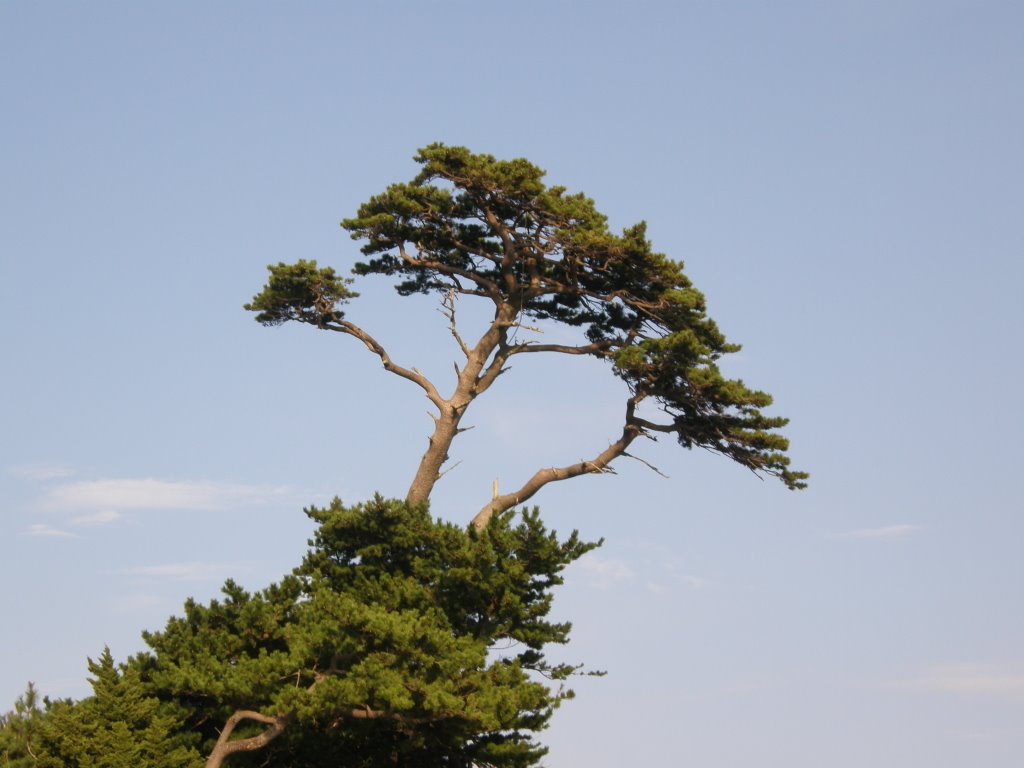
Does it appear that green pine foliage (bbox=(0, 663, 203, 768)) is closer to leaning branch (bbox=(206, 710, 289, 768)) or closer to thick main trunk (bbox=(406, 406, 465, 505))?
leaning branch (bbox=(206, 710, 289, 768))

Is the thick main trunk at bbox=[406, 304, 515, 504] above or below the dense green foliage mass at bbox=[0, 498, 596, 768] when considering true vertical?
above

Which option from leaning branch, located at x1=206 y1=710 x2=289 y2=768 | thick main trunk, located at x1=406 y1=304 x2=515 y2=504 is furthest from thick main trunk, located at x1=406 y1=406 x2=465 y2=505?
leaning branch, located at x1=206 y1=710 x2=289 y2=768

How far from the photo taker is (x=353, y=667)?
62.7 ft

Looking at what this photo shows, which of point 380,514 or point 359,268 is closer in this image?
point 380,514

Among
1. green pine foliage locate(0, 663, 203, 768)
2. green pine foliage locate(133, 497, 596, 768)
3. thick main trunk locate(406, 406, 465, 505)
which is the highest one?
thick main trunk locate(406, 406, 465, 505)

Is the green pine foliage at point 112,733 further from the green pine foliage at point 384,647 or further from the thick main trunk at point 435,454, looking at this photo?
the thick main trunk at point 435,454

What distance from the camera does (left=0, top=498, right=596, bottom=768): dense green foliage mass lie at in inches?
762

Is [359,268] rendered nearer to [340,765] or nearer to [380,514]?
[380,514]

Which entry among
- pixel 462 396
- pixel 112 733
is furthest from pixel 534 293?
pixel 112 733

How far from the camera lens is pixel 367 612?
19.4 metres

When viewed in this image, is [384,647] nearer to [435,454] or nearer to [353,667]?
[353,667]

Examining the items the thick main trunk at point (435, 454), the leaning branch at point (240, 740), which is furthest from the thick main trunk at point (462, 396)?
the leaning branch at point (240, 740)

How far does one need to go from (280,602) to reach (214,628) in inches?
46.0

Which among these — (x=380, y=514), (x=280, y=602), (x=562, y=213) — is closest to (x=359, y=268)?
(x=562, y=213)
